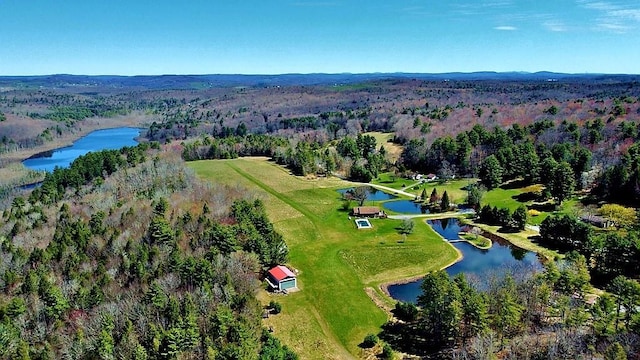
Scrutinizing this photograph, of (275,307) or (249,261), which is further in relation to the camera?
(249,261)

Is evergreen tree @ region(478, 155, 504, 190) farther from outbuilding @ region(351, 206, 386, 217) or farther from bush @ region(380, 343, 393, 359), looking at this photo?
bush @ region(380, 343, 393, 359)

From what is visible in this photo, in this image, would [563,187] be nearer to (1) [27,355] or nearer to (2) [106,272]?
(2) [106,272]

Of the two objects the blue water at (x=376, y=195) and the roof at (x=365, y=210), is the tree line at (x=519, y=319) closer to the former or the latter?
the roof at (x=365, y=210)

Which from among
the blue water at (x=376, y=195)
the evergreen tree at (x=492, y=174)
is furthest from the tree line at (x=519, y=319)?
the evergreen tree at (x=492, y=174)

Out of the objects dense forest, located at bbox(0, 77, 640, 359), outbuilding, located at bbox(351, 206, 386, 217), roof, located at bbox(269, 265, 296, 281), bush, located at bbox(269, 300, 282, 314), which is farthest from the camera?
outbuilding, located at bbox(351, 206, 386, 217)

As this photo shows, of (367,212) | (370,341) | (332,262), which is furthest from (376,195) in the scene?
(370,341)

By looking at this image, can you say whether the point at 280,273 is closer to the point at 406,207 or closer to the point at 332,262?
the point at 332,262

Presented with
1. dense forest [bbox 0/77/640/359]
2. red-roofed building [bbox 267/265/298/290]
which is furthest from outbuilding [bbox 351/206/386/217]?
red-roofed building [bbox 267/265/298/290]
